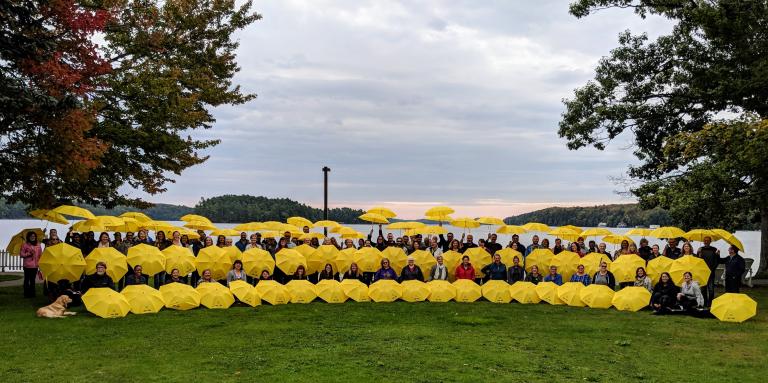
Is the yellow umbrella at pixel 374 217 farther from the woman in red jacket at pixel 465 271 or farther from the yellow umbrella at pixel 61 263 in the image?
the yellow umbrella at pixel 61 263

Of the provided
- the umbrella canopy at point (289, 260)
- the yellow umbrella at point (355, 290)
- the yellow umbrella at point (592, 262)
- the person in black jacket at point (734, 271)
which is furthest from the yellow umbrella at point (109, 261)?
the person in black jacket at point (734, 271)

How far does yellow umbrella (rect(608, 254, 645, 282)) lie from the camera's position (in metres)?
17.1

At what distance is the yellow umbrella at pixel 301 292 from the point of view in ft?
55.2

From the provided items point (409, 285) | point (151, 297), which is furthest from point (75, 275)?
point (409, 285)

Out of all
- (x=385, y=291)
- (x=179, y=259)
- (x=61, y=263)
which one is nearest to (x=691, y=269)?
(x=385, y=291)

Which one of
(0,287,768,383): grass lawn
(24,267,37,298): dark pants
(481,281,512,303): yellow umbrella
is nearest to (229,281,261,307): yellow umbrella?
(0,287,768,383): grass lawn

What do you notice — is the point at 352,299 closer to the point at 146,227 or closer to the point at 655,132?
the point at 146,227

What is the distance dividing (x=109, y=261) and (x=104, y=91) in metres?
5.94

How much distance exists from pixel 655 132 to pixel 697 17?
5.74 m

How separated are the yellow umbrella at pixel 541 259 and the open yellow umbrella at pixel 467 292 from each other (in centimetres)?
202

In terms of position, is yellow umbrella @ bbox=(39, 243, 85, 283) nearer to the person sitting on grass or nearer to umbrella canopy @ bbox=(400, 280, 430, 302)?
umbrella canopy @ bbox=(400, 280, 430, 302)

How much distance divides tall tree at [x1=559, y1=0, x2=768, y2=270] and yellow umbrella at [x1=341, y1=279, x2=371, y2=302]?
417 inches

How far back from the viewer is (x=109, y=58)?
20.7m

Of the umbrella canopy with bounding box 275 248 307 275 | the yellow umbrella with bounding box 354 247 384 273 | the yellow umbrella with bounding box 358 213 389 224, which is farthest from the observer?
the yellow umbrella with bounding box 358 213 389 224
